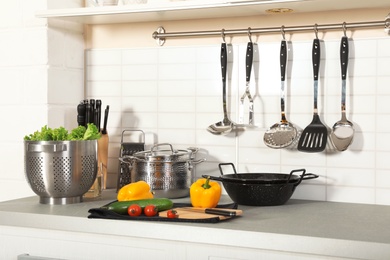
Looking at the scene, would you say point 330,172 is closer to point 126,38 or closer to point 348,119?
point 348,119

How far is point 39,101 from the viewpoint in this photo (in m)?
2.49

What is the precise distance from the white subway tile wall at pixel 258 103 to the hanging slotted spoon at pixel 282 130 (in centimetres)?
3

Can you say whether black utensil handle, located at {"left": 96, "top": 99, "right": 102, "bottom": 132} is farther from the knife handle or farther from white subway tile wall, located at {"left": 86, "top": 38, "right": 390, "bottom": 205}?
the knife handle

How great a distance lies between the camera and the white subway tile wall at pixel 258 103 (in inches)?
88.7

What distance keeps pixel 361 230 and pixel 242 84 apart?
83cm

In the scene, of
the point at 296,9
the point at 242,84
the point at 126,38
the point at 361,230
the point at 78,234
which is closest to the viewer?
the point at 361,230

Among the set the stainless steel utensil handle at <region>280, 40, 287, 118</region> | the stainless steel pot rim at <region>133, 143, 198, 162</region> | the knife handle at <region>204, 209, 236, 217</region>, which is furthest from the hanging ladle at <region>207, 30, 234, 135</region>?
the knife handle at <region>204, 209, 236, 217</region>

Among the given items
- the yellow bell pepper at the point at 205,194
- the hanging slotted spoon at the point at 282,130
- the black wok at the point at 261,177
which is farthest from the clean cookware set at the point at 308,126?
the yellow bell pepper at the point at 205,194

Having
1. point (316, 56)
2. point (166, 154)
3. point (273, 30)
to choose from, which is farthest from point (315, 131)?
point (166, 154)

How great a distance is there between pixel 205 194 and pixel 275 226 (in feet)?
1.08

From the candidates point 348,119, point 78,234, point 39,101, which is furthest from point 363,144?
point 39,101

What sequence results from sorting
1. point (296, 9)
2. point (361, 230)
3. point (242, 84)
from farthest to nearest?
1. point (242, 84)
2. point (296, 9)
3. point (361, 230)

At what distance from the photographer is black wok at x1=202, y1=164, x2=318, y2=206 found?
6.95 feet

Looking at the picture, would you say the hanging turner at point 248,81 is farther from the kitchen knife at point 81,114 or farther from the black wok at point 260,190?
the kitchen knife at point 81,114
